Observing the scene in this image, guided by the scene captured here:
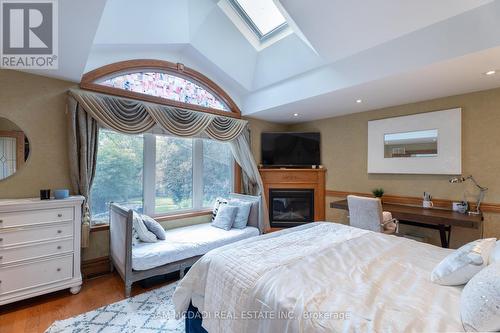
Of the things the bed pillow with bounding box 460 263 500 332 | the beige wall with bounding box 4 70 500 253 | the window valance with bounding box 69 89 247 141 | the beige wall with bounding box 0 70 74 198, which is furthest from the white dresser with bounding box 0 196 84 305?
the bed pillow with bounding box 460 263 500 332

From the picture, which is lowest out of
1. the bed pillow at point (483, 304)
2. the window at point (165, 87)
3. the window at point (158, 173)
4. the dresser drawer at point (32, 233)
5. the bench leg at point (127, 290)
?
the bench leg at point (127, 290)

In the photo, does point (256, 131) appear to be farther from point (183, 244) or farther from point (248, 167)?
point (183, 244)

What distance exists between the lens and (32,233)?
209cm

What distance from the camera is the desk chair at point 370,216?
2.69 meters

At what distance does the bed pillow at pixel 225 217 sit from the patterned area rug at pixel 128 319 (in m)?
1.25

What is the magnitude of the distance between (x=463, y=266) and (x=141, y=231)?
110 inches

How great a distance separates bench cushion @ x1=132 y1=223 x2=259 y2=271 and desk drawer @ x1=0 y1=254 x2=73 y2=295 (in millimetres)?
627

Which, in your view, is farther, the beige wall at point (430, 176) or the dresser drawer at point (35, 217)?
the beige wall at point (430, 176)

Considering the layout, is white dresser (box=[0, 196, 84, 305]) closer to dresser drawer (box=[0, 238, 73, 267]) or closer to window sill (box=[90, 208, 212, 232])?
dresser drawer (box=[0, 238, 73, 267])

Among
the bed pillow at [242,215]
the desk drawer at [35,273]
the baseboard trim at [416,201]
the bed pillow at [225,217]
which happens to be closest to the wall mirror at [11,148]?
the desk drawer at [35,273]

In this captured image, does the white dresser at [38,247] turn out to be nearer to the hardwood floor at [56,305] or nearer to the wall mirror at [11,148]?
the hardwood floor at [56,305]

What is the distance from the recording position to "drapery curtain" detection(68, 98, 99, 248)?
250 centimetres

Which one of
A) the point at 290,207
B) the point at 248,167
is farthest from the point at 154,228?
the point at 290,207

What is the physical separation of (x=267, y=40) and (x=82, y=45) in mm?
2318
